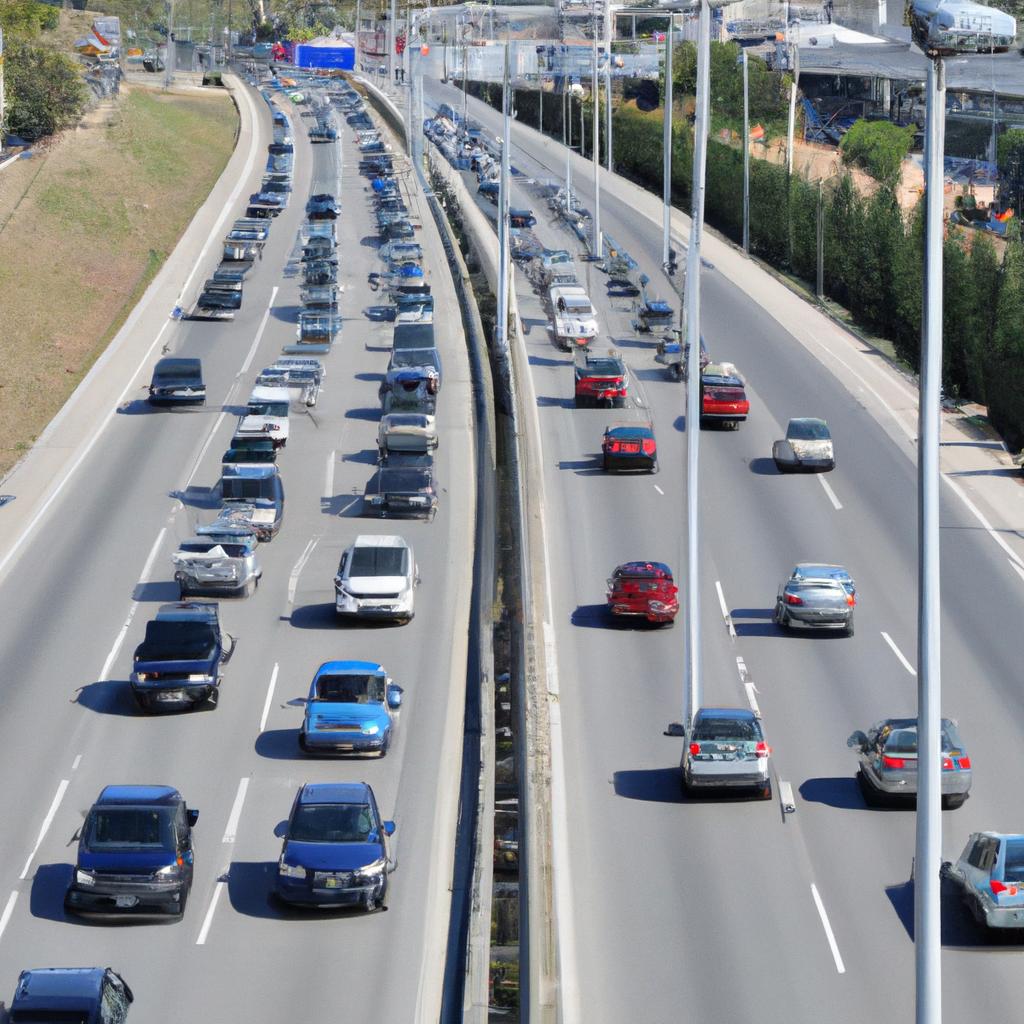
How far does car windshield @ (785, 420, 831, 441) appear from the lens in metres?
60.8

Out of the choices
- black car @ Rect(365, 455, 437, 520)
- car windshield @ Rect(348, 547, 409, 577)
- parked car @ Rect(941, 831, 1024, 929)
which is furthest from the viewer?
black car @ Rect(365, 455, 437, 520)

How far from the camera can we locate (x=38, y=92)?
118m

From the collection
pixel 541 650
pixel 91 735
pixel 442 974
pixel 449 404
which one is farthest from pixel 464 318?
pixel 442 974

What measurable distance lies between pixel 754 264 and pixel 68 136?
47.6 meters

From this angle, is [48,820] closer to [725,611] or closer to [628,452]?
[725,611]

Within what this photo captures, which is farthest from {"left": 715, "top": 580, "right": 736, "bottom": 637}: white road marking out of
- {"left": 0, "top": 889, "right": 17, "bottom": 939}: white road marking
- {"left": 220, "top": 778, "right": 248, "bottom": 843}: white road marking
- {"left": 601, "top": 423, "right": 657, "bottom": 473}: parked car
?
{"left": 0, "top": 889, "right": 17, "bottom": 939}: white road marking

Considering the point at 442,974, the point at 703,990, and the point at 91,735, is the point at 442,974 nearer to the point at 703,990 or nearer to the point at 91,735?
the point at 703,990

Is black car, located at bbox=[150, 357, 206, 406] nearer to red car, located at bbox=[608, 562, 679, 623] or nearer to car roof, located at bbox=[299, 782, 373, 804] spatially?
red car, located at bbox=[608, 562, 679, 623]

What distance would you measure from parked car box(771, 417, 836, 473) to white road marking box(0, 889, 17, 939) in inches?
1362

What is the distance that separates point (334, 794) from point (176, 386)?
1516 inches

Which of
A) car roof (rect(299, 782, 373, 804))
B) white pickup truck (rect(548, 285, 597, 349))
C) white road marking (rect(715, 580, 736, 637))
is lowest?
white road marking (rect(715, 580, 736, 637))

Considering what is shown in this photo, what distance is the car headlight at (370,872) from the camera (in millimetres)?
30703

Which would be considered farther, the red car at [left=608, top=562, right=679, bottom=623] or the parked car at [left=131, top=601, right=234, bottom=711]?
the red car at [left=608, top=562, right=679, bottom=623]

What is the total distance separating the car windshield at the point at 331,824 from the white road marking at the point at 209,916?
170 centimetres
